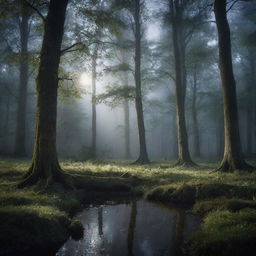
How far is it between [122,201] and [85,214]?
1.95m

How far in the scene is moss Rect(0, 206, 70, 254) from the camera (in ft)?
17.0

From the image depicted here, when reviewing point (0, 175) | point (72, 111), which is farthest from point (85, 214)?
point (72, 111)

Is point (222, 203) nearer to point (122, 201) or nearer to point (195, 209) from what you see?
point (195, 209)

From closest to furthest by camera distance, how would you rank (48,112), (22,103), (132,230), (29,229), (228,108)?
(29,229) < (132,230) < (48,112) < (228,108) < (22,103)

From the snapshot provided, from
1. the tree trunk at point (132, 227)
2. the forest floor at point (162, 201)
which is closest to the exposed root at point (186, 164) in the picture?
the forest floor at point (162, 201)

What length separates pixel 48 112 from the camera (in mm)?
9625

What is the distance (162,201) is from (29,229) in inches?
196

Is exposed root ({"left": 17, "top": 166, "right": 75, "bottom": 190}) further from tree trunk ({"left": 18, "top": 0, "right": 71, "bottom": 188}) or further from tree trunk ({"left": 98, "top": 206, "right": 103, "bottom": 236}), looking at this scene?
tree trunk ({"left": 98, "top": 206, "right": 103, "bottom": 236})

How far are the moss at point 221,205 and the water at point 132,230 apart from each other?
455 millimetres

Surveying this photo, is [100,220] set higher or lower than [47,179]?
lower

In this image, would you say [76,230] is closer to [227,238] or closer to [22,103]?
[227,238]

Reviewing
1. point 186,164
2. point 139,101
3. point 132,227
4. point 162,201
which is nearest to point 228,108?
point 186,164

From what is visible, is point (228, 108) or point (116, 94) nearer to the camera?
point (228, 108)

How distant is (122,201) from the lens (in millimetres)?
9570
